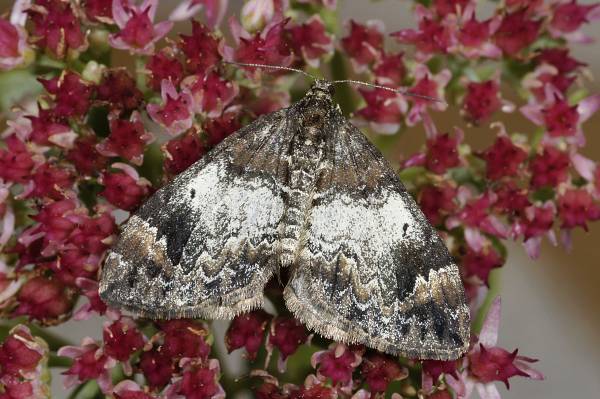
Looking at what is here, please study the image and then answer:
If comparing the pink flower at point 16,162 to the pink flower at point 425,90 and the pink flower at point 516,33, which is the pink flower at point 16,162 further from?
the pink flower at point 516,33

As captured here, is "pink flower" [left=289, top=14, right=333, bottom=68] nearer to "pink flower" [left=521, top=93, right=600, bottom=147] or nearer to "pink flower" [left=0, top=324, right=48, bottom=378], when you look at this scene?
"pink flower" [left=521, top=93, right=600, bottom=147]

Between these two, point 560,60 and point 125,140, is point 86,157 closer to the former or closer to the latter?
→ point 125,140

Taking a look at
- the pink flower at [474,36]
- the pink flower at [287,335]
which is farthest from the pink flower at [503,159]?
the pink flower at [287,335]

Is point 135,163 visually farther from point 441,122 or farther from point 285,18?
point 441,122

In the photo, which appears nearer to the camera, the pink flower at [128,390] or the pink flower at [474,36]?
the pink flower at [128,390]

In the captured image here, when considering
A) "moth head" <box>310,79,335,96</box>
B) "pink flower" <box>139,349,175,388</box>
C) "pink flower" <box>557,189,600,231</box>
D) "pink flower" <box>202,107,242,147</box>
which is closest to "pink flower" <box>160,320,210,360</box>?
"pink flower" <box>139,349,175,388</box>

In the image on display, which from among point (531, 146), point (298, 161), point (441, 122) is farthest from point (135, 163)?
point (441, 122)
